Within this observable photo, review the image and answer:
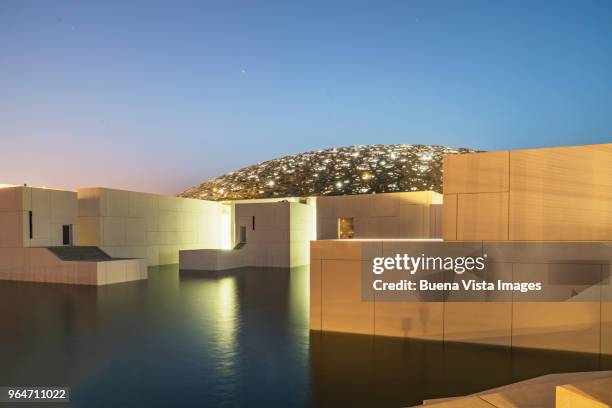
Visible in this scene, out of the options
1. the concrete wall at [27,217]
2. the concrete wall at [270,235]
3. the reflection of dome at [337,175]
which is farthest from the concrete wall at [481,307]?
the reflection of dome at [337,175]

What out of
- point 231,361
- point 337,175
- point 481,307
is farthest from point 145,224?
point 337,175

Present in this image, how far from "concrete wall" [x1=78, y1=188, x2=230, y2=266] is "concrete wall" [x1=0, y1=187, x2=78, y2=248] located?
1640 millimetres

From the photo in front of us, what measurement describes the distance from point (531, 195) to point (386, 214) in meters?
Result: 16.4

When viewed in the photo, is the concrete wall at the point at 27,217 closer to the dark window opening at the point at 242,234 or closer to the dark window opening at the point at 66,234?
the dark window opening at the point at 66,234

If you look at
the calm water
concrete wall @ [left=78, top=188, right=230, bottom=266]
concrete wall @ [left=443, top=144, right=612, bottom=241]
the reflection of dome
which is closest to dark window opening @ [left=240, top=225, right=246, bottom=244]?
concrete wall @ [left=78, top=188, right=230, bottom=266]

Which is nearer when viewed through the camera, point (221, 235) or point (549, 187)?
point (549, 187)

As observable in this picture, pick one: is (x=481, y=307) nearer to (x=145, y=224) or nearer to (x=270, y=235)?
(x=270, y=235)

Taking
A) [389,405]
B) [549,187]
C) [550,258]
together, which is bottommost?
Answer: [389,405]

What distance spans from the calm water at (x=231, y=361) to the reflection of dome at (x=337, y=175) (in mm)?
54649

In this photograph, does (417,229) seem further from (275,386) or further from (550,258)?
(275,386)

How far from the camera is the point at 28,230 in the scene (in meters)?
19.3

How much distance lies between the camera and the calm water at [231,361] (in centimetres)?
568

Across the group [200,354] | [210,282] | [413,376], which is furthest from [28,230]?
[413,376]

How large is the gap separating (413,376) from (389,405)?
1.21 m
